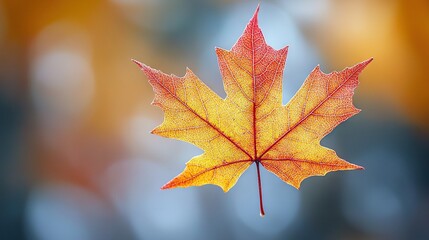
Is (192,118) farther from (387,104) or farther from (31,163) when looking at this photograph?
(31,163)

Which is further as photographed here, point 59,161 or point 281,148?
point 59,161

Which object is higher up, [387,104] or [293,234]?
[387,104]

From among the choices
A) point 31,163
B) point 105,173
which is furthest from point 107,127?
point 31,163

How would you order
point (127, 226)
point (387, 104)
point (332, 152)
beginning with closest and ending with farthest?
point (332, 152)
point (387, 104)
point (127, 226)

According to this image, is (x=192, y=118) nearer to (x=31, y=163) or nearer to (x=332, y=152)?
(x=332, y=152)

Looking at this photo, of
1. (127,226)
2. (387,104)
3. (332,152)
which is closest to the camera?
(332,152)

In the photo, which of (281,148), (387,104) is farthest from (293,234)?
(281,148)

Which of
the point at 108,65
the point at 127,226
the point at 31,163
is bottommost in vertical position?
the point at 127,226
